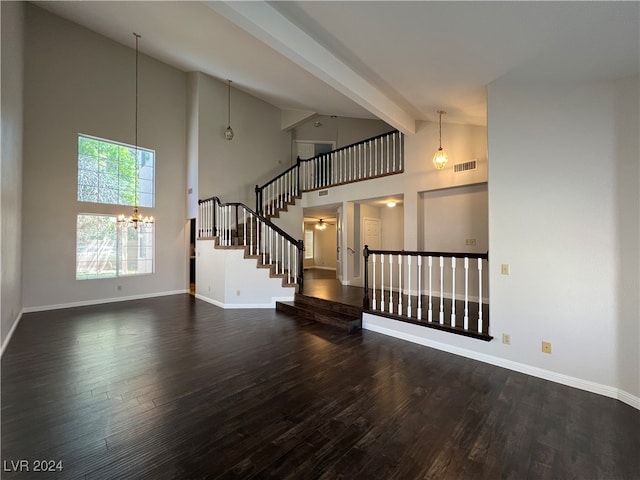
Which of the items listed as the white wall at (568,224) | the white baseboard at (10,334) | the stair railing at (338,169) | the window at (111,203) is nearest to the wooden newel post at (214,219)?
the stair railing at (338,169)

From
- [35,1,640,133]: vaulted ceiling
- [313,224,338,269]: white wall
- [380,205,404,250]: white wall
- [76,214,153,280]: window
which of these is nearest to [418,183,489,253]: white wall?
[35,1,640,133]: vaulted ceiling

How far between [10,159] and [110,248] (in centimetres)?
293

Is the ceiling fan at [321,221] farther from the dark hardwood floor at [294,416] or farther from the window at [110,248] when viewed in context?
the dark hardwood floor at [294,416]

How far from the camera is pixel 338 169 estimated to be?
7.30 metres

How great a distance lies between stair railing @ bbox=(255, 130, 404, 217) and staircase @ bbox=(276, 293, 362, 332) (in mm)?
3136

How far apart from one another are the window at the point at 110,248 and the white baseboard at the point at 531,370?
631 centimetres

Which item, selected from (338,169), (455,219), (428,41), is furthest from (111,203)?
(455,219)

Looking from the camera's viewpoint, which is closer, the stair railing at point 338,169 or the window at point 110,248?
the window at point 110,248

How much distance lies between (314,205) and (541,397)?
6.31m

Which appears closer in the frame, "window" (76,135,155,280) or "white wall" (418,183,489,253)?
"white wall" (418,183,489,253)

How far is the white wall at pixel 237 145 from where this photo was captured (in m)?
7.32

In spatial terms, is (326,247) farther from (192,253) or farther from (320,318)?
(320,318)

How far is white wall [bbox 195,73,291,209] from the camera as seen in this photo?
7.32m

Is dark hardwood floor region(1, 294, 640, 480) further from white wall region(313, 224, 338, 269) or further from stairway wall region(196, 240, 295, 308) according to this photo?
white wall region(313, 224, 338, 269)
